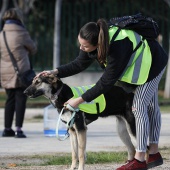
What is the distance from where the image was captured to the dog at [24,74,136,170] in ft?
26.7

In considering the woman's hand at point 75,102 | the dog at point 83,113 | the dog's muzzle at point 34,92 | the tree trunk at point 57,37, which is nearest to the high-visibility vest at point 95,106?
the dog at point 83,113

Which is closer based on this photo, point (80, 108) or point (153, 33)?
point (153, 33)

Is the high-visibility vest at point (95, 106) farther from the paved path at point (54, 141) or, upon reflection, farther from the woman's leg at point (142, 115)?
the paved path at point (54, 141)

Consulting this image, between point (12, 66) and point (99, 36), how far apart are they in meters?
4.81

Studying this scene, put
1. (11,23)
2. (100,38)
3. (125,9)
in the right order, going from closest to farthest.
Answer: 1. (100,38)
2. (11,23)
3. (125,9)

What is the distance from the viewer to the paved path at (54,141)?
1065 cm

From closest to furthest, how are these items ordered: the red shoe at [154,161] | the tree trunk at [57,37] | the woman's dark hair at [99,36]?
the woman's dark hair at [99,36]
the red shoe at [154,161]
the tree trunk at [57,37]

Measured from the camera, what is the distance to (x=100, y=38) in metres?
7.41

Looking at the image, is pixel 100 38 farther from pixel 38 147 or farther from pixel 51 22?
pixel 51 22

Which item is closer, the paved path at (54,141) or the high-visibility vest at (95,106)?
the high-visibility vest at (95,106)

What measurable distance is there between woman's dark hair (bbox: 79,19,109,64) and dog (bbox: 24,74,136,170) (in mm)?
845

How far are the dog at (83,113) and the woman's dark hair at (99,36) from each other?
84cm

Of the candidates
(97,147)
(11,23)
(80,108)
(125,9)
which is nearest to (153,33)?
(80,108)

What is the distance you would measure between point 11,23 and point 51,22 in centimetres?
1057
